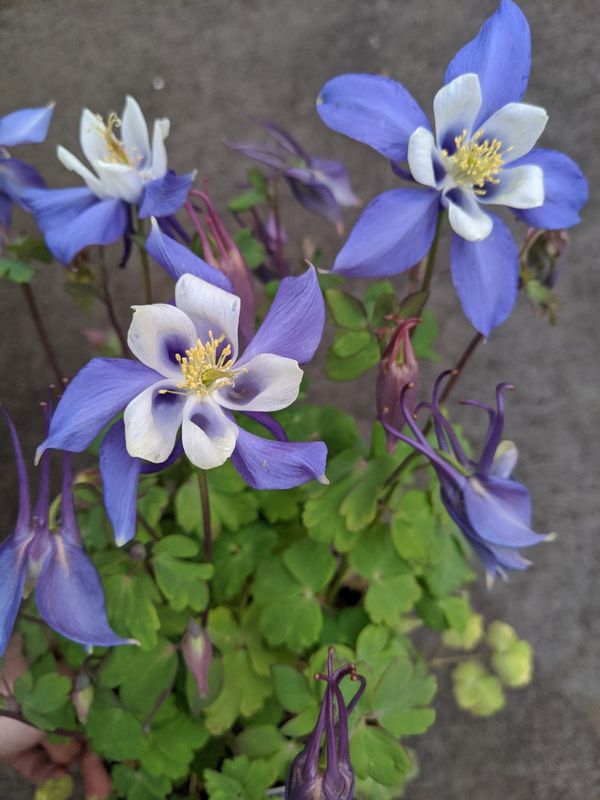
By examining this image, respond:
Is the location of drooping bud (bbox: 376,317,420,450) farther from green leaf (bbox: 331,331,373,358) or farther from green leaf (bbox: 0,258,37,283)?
green leaf (bbox: 0,258,37,283)

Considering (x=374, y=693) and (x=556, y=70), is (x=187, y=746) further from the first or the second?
(x=556, y=70)

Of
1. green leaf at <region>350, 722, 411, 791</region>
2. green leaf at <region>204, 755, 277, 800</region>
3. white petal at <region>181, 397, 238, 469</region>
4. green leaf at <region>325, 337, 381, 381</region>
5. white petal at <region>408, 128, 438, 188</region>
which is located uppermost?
white petal at <region>408, 128, 438, 188</region>

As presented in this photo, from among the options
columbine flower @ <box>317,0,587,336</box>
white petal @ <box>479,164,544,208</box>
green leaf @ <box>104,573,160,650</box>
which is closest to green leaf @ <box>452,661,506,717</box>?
Answer: green leaf @ <box>104,573,160,650</box>

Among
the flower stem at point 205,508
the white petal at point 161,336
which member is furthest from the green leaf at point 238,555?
the white petal at point 161,336

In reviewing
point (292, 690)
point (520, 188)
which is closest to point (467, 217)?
point (520, 188)

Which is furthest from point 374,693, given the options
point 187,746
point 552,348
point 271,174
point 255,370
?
point 552,348
